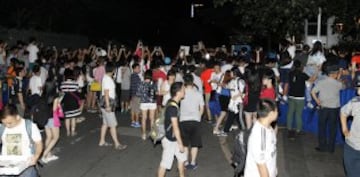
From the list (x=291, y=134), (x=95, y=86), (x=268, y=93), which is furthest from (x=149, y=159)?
(x=95, y=86)

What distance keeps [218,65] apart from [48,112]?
17.3 ft

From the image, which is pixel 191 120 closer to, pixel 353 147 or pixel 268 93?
pixel 268 93

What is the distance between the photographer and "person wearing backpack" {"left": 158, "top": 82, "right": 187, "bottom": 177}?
744 centimetres

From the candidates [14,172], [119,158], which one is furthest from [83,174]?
[14,172]

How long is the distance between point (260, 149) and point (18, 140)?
9.04ft

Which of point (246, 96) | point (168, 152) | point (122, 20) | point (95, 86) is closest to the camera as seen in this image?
point (168, 152)

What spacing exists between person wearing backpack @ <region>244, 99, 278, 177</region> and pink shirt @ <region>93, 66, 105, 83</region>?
9.46 metres

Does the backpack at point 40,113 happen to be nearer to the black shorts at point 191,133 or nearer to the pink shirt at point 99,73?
the black shorts at point 191,133

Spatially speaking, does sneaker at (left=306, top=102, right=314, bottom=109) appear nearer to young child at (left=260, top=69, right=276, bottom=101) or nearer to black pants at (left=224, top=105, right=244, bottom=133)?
black pants at (left=224, top=105, right=244, bottom=133)

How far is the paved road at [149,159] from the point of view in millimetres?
9086

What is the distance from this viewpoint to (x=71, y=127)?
12.4 meters

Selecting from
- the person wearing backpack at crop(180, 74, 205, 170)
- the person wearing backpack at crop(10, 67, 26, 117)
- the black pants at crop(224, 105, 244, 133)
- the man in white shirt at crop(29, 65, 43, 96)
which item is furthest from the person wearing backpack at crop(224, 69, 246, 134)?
the person wearing backpack at crop(10, 67, 26, 117)

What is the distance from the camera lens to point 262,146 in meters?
5.27

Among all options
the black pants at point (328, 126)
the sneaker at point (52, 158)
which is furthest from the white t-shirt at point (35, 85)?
the black pants at point (328, 126)
